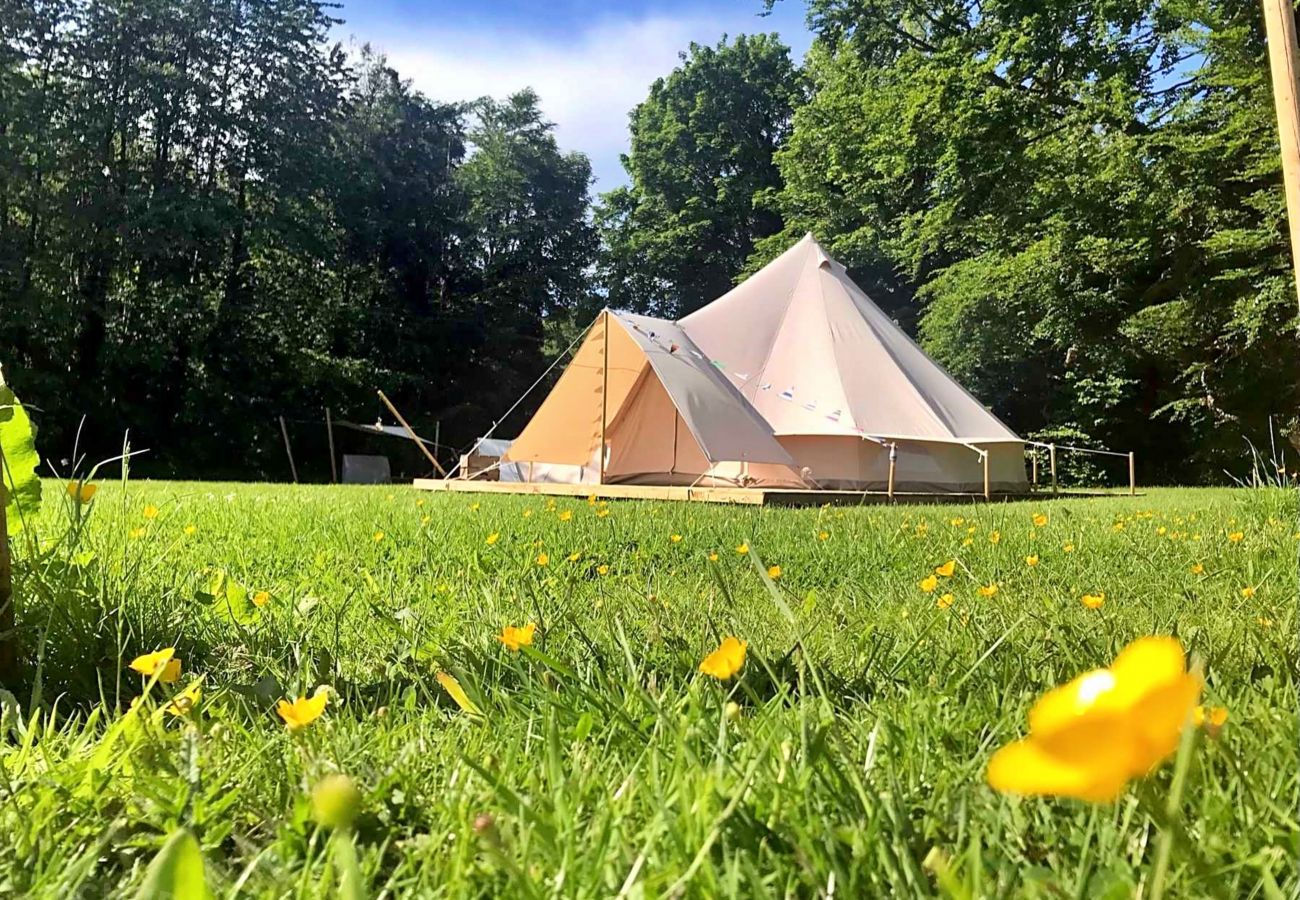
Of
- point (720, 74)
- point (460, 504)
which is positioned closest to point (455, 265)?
point (720, 74)

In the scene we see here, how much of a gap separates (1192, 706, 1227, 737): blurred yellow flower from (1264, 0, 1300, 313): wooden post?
15.5 inches

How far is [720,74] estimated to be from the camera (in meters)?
22.5

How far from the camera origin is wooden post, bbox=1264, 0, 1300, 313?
0.78 meters

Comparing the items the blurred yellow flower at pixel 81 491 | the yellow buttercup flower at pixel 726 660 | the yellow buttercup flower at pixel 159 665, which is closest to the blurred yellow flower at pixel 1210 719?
the yellow buttercup flower at pixel 726 660

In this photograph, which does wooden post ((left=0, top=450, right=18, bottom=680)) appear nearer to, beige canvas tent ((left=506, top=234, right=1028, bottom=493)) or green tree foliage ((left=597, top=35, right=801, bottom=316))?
beige canvas tent ((left=506, top=234, right=1028, bottom=493))

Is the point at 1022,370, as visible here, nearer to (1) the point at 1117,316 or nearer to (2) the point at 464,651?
(1) the point at 1117,316

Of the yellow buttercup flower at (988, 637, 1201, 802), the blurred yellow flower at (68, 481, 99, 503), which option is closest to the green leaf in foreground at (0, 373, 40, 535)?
the blurred yellow flower at (68, 481, 99, 503)

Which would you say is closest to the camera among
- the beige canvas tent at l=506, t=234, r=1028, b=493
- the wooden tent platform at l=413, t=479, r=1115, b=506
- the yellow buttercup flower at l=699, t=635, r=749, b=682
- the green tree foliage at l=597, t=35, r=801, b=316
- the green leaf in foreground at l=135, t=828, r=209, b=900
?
the green leaf in foreground at l=135, t=828, r=209, b=900

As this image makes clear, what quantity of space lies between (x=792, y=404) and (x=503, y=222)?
41.5 ft

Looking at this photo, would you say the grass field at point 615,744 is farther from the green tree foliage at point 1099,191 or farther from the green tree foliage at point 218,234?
the green tree foliage at point 218,234

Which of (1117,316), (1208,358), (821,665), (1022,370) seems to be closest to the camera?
(821,665)

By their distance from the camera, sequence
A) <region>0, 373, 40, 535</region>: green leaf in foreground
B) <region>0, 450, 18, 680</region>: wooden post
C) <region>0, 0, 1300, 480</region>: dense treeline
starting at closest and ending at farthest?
<region>0, 450, 18, 680</region>: wooden post, <region>0, 373, 40, 535</region>: green leaf in foreground, <region>0, 0, 1300, 480</region>: dense treeline

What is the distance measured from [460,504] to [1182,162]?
1115 centimetres

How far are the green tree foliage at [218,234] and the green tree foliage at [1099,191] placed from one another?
8194 mm
